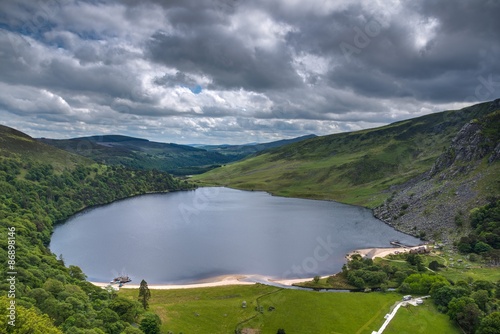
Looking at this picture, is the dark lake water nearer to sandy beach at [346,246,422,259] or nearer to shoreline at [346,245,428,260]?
shoreline at [346,245,428,260]

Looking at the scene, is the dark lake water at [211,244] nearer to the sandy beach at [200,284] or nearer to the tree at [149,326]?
the sandy beach at [200,284]

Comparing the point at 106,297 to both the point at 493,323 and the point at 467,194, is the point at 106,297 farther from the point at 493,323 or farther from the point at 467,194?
the point at 467,194

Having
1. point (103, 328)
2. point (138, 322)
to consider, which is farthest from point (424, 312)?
point (103, 328)

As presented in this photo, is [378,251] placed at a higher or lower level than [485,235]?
lower

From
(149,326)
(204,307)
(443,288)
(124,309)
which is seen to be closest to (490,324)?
(443,288)

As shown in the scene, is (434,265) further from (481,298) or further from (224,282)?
(224,282)

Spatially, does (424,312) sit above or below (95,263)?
above
